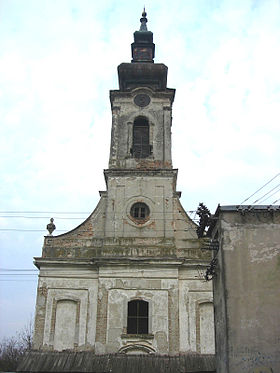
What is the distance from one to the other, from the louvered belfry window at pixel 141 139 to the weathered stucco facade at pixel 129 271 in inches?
2.9

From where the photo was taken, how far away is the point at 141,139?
917 inches

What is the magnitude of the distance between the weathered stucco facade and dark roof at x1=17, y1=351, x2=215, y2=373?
11.2 inches

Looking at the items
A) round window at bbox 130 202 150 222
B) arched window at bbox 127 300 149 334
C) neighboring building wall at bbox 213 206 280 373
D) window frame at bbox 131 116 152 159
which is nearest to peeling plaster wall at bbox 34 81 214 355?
round window at bbox 130 202 150 222

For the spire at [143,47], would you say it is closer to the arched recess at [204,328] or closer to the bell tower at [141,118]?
the bell tower at [141,118]

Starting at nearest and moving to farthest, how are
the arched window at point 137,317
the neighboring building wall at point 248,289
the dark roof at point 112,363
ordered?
the neighboring building wall at point 248,289 → the dark roof at point 112,363 → the arched window at point 137,317

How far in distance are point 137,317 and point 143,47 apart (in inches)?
663

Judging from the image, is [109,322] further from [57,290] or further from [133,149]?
[133,149]

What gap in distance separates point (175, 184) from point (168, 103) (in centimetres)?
450

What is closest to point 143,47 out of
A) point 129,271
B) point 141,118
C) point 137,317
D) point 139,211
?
point 141,118

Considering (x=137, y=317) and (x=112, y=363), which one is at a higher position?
(x=137, y=317)

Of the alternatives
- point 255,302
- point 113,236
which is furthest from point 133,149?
point 255,302

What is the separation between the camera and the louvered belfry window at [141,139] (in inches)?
895

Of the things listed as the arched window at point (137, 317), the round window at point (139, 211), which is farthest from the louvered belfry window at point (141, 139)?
the arched window at point (137, 317)

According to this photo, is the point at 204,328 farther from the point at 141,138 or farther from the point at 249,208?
the point at 141,138
